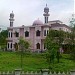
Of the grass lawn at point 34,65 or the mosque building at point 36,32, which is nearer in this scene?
the grass lawn at point 34,65

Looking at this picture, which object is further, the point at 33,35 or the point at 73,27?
the point at 33,35

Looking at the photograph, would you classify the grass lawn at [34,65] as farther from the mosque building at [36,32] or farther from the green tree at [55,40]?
the mosque building at [36,32]

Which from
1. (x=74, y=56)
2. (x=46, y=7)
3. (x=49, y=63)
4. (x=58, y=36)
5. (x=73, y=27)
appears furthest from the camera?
(x=46, y=7)

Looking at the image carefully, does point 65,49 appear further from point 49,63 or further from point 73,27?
point 49,63

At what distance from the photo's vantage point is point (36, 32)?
51.3 m

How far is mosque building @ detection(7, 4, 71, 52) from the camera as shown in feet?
164

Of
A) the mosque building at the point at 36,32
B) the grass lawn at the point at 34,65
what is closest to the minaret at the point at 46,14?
the mosque building at the point at 36,32

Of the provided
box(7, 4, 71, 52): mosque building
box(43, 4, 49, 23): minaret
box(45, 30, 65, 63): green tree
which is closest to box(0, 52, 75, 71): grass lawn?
box(45, 30, 65, 63): green tree

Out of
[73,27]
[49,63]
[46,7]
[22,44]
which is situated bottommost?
[49,63]

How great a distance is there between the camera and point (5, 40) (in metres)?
55.1

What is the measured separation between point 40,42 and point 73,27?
1123cm

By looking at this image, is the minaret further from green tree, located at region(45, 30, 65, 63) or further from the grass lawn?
the grass lawn

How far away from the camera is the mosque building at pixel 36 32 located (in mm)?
49987

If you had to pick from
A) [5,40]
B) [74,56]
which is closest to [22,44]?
[74,56]
